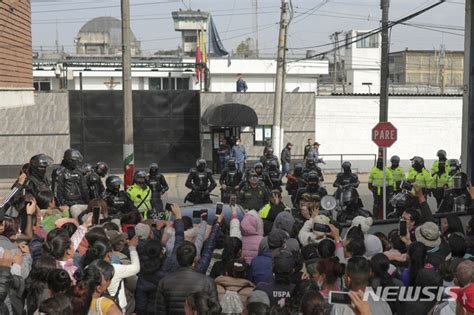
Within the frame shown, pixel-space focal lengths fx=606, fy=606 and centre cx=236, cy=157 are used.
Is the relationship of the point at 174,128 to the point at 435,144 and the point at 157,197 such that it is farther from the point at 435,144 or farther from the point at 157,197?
the point at 157,197

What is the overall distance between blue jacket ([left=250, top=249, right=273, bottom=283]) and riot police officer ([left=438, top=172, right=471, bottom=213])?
232 inches

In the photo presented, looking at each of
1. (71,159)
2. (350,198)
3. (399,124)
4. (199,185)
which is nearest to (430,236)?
(350,198)

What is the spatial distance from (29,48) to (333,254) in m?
14.6

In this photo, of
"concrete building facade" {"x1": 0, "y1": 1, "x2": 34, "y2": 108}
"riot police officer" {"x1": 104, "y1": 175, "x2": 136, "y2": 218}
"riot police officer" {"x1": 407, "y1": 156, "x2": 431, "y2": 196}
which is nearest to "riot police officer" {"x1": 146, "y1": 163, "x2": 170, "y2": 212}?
"riot police officer" {"x1": 104, "y1": 175, "x2": 136, "y2": 218}

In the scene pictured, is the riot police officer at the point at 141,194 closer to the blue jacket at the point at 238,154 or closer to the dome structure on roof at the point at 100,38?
the blue jacket at the point at 238,154

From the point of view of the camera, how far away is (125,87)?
15.1 metres

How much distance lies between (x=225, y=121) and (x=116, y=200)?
14.6 metres

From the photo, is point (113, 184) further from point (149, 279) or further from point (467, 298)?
point (467, 298)

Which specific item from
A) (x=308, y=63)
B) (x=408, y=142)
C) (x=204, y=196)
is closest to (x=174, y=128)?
(x=408, y=142)

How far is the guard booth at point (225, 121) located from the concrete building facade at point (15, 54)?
8.40m

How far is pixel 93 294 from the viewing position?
4562mm

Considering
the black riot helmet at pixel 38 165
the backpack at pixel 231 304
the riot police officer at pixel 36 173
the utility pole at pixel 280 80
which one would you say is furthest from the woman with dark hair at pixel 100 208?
the utility pole at pixel 280 80

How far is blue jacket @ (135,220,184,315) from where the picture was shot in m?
5.70

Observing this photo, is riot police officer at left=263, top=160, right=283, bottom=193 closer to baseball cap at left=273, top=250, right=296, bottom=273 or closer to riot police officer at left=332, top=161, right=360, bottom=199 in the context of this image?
riot police officer at left=332, top=161, right=360, bottom=199
